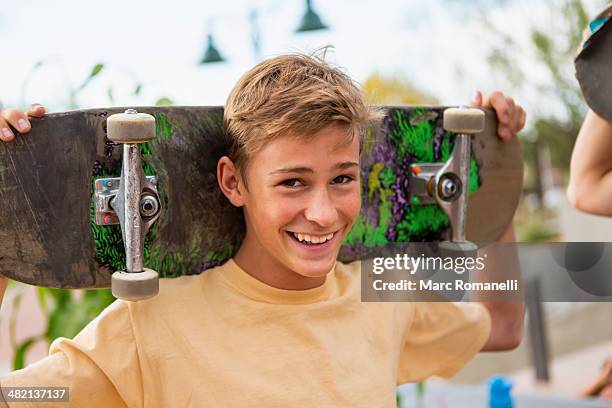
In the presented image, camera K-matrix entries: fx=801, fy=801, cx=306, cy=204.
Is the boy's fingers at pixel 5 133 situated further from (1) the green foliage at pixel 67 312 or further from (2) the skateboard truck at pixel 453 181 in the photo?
(1) the green foliage at pixel 67 312

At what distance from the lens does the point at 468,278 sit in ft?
6.26

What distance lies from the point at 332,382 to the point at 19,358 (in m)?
1.41

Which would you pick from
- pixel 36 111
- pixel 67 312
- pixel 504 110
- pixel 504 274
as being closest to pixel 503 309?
pixel 504 274

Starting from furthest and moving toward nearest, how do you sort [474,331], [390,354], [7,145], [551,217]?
[551,217] < [474,331] < [390,354] < [7,145]

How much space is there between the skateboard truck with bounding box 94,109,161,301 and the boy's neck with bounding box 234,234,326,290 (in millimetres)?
210

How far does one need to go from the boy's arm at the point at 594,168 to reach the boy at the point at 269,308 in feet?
1.59

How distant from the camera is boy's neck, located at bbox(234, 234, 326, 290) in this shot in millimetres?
1577

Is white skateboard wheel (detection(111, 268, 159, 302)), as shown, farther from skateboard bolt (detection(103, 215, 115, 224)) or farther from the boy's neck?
the boy's neck

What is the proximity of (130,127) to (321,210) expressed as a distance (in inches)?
14.6

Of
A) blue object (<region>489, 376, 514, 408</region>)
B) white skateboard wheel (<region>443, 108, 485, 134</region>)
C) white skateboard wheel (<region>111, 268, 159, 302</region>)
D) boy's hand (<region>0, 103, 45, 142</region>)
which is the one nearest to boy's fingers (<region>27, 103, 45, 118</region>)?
boy's hand (<region>0, 103, 45, 142</region>)

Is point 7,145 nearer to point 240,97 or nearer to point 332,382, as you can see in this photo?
point 240,97

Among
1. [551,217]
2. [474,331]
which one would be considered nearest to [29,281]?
[474,331]

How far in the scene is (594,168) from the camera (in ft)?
5.63

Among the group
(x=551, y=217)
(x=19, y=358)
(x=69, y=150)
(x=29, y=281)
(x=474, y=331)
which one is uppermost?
(x=69, y=150)
